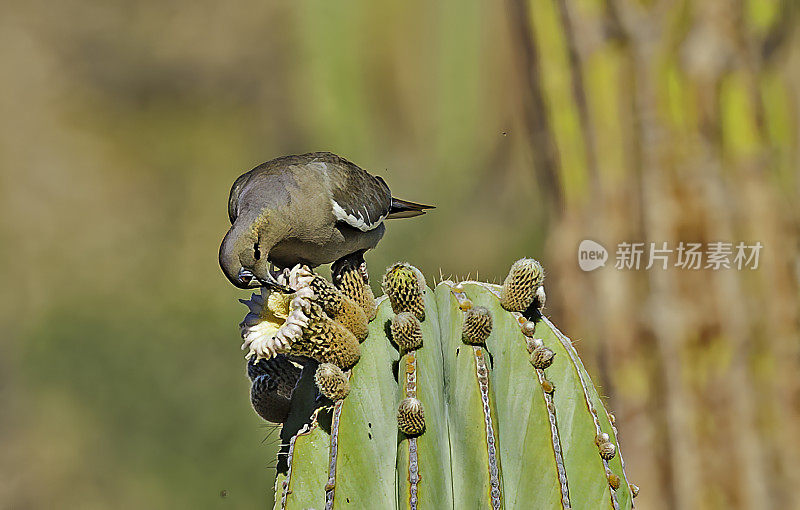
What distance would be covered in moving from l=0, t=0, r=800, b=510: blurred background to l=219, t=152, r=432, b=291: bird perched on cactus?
4.21ft

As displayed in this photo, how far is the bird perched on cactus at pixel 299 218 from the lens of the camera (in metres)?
0.85

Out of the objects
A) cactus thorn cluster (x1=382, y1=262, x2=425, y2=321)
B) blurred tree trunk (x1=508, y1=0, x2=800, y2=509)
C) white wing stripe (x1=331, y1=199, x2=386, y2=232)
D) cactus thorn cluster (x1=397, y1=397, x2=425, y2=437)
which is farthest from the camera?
blurred tree trunk (x1=508, y1=0, x2=800, y2=509)

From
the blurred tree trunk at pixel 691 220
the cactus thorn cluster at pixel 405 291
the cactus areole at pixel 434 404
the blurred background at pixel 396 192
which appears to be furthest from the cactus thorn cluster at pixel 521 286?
the blurred tree trunk at pixel 691 220

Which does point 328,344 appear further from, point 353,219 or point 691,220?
point 691,220

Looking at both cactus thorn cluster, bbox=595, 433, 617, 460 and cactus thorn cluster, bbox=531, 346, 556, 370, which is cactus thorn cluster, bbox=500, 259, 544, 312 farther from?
cactus thorn cluster, bbox=595, 433, 617, 460

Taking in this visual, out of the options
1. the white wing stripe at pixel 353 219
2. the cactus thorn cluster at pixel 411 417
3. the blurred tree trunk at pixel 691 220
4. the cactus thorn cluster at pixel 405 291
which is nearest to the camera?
the cactus thorn cluster at pixel 411 417

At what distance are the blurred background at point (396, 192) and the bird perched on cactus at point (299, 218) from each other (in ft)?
4.21

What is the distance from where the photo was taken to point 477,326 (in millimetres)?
787

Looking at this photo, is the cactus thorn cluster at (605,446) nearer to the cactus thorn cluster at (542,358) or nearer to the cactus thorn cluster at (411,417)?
the cactus thorn cluster at (542,358)

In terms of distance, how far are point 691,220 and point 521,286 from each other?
1658 millimetres

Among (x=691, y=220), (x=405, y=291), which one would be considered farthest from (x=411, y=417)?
(x=691, y=220)

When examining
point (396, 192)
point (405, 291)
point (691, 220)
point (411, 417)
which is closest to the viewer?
point (411, 417)

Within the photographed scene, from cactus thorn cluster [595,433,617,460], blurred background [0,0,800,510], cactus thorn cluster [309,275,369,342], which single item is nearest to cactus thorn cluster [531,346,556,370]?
cactus thorn cluster [595,433,617,460]

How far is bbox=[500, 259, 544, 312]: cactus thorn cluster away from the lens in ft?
2.80
